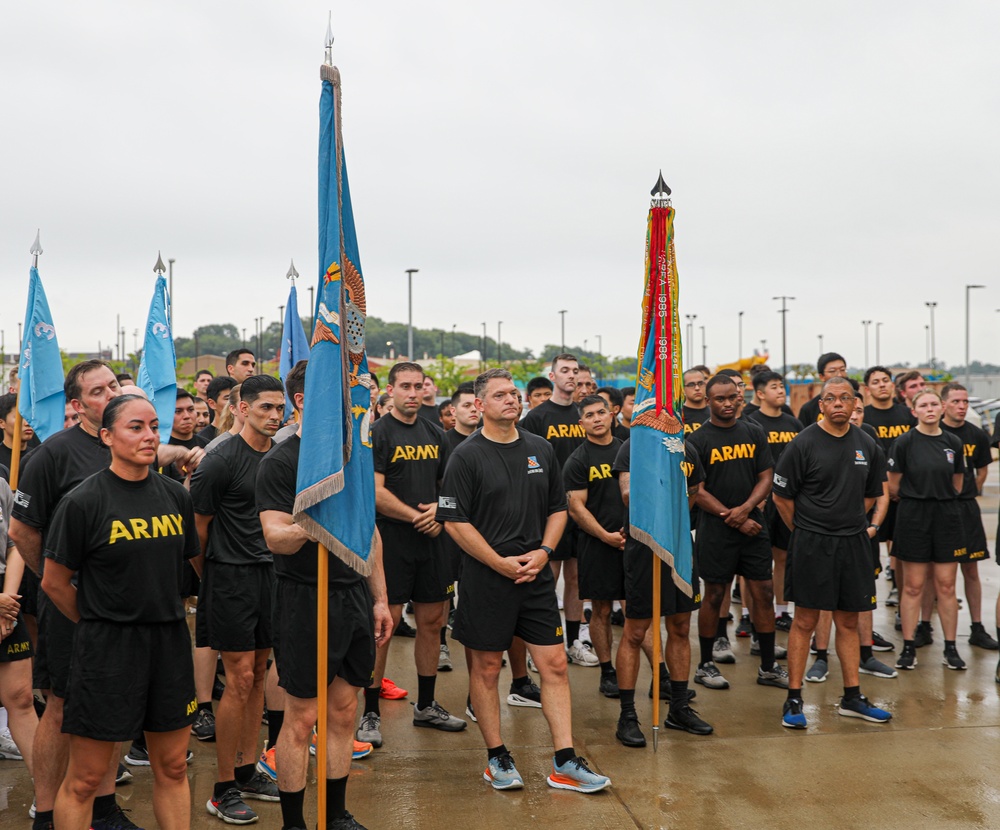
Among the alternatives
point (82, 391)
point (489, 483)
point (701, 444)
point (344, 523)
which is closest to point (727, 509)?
point (701, 444)

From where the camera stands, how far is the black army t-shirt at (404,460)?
6539 mm

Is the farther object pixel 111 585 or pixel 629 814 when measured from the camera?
pixel 629 814

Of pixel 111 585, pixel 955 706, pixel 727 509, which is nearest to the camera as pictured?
pixel 111 585

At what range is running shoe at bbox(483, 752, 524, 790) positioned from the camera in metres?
5.20

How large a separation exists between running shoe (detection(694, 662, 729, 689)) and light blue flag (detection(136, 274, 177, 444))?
441cm

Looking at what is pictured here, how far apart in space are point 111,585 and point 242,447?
57.9 inches

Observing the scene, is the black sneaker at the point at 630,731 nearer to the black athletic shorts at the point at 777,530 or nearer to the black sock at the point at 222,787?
the black sock at the point at 222,787

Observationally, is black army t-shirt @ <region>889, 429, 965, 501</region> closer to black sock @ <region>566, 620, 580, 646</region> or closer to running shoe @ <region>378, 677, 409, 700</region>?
black sock @ <region>566, 620, 580, 646</region>

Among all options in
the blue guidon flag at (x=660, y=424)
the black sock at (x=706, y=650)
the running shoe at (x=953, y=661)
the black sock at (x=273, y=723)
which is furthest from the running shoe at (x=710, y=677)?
the black sock at (x=273, y=723)

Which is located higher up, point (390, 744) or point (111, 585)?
point (111, 585)

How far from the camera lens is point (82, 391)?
15.6 ft

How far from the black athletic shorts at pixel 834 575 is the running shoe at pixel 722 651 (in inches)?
52.3

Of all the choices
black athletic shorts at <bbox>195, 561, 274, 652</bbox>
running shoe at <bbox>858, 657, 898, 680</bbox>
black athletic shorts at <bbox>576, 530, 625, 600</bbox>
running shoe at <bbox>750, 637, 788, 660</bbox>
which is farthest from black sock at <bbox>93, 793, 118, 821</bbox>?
running shoe at <bbox>858, 657, 898, 680</bbox>

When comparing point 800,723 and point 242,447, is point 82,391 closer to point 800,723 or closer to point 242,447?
point 242,447
